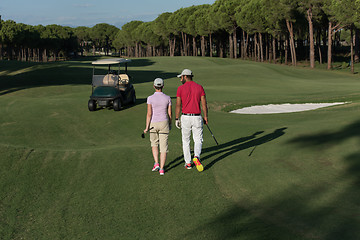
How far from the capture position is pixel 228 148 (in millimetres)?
11852

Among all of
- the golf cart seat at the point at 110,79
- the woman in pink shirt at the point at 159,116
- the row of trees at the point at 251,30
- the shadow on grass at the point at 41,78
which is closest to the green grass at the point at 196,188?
the woman in pink shirt at the point at 159,116

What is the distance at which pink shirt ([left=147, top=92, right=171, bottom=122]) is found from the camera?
9.41 meters

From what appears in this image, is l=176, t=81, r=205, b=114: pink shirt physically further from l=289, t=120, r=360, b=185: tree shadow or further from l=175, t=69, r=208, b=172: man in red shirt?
l=289, t=120, r=360, b=185: tree shadow

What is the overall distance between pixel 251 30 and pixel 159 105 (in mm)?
71541

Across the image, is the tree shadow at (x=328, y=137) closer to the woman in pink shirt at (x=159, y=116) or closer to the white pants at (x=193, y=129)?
the white pants at (x=193, y=129)

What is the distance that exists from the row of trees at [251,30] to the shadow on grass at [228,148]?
46.4m

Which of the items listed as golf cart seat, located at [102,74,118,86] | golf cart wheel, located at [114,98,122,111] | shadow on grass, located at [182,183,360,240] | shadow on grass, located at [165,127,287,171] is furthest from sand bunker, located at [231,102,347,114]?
shadow on grass, located at [182,183,360,240]

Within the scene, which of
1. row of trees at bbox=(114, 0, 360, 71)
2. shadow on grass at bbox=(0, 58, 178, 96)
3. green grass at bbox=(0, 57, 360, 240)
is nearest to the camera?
green grass at bbox=(0, 57, 360, 240)

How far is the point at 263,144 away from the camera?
11.6 meters

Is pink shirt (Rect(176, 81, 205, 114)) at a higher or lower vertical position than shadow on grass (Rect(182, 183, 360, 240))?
higher

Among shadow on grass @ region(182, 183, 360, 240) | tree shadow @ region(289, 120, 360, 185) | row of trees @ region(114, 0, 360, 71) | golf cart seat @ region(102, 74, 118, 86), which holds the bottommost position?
shadow on grass @ region(182, 183, 360, 240)

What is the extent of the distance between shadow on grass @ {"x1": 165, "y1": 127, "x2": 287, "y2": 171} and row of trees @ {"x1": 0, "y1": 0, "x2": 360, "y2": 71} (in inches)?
1827

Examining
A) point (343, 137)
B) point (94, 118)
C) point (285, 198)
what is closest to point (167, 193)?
point (285, 198)

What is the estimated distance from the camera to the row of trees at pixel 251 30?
61406 millimetres
